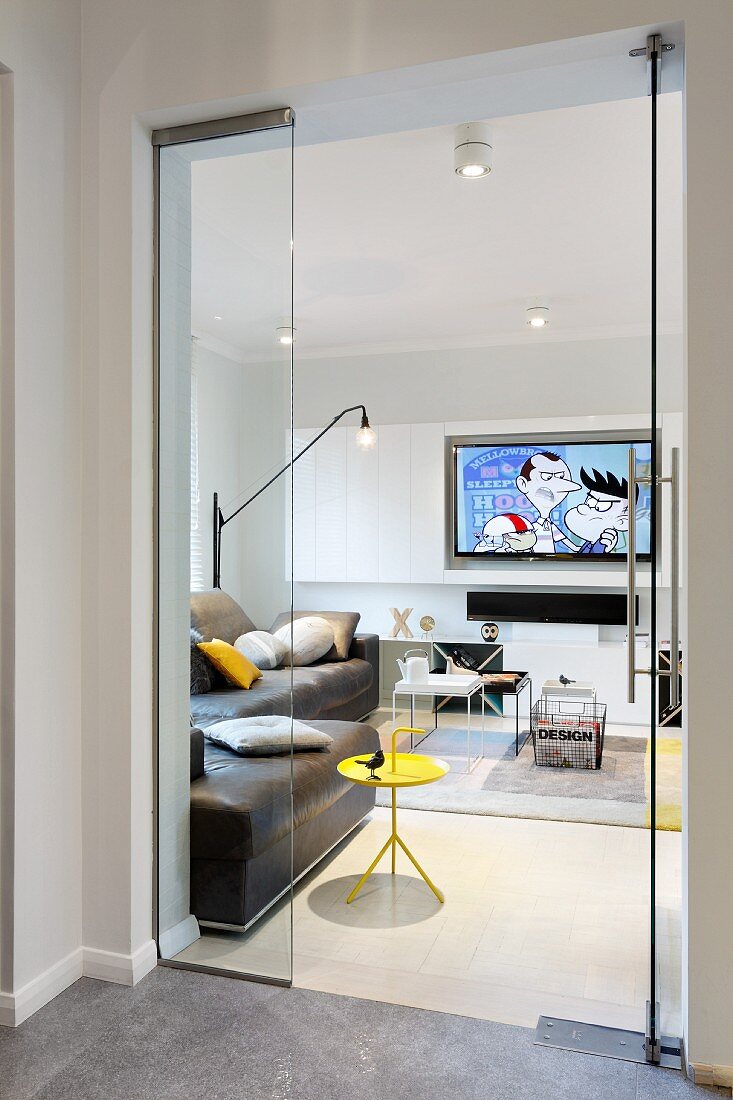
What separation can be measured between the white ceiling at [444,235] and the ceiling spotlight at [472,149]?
0.05 metres

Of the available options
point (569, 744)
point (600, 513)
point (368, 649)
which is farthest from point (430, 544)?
point (569, 744)

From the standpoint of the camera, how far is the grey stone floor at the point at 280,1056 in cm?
192

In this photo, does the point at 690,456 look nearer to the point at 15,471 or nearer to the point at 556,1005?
the point at 556,1005

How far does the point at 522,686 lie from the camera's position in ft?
17.7

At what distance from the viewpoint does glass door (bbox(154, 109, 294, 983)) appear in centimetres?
252

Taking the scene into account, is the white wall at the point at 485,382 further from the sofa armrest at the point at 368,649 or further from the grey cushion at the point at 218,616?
the grey cushion at the point at 218,616

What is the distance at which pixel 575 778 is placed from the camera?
461cm

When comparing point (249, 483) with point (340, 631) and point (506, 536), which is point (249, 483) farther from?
point (506, 536)

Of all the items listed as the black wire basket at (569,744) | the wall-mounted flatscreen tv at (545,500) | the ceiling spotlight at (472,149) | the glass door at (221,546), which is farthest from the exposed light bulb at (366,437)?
the glass door at (221,546)

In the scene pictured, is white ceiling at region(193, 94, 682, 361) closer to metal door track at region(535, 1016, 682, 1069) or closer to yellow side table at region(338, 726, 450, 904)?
yellow side table at region(338, 726, 450, 904)

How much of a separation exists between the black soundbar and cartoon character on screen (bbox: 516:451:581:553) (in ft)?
1.17

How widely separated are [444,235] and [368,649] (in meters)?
2.80

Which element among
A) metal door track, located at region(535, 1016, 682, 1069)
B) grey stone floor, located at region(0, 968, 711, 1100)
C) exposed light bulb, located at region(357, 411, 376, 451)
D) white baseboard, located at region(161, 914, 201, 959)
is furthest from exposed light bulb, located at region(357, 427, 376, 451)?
metal door track, located at region(535, 1016, 682, 1069)

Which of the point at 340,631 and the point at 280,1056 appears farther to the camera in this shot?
the point at 340,631
